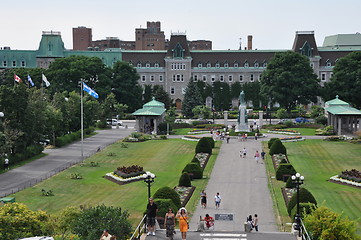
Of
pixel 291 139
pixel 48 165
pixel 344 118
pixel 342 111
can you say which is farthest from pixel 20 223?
pixel 344 118

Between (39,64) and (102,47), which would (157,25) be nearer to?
(102,47)

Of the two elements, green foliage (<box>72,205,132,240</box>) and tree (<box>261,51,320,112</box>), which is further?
tree (<box>261,51,320,112</box>)

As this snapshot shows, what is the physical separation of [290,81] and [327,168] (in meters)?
49.0

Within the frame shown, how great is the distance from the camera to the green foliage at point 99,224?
24750 mm

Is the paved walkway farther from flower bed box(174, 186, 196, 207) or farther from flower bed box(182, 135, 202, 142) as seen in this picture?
flower bed box(174, 186, 196, 207)

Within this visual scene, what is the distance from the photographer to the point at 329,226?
24984 mm

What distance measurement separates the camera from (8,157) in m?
54.5

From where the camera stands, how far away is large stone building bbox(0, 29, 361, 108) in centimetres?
13225

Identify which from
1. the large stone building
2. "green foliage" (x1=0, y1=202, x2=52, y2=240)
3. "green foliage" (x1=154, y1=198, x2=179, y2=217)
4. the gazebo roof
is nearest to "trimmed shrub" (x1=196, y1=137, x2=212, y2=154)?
the gazebo roof

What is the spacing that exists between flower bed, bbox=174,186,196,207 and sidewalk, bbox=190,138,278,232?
1.20m

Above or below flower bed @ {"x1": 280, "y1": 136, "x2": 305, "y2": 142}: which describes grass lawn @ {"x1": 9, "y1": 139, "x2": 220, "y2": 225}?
below

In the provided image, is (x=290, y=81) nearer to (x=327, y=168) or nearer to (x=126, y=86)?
(x=126, y=86)

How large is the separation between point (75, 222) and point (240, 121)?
56362 millimetres

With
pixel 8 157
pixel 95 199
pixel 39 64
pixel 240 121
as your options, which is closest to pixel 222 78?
pixel 39 64
